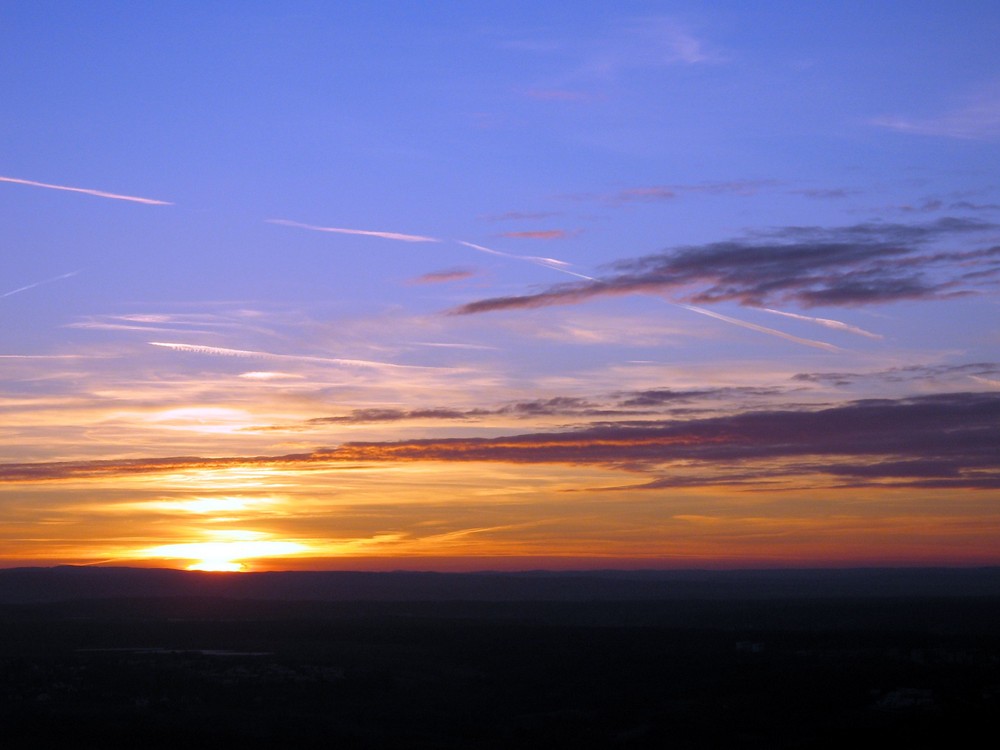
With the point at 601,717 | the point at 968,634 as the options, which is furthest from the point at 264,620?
the point at 601,717

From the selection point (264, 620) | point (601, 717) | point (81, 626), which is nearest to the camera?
point (601, 717)

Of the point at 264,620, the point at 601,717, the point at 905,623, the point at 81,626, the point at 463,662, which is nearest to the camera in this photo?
the point at 601,717

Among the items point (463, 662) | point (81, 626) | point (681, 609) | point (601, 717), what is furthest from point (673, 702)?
point (681, 609)

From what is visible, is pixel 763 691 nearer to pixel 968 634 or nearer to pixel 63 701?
pixel 63 701

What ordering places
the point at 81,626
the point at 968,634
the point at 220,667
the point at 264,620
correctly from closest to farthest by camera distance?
the point at 220,667, the point at 968,634, the point at 81,626, the point at 264,620

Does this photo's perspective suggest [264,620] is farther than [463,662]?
Yes

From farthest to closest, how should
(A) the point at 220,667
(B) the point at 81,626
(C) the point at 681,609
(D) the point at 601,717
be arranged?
(C) the point at 681,609, (B) the point at 81,626, (A) the point at 220,667, (D) the point at 601,717

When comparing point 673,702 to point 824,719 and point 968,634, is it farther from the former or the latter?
point 968,634

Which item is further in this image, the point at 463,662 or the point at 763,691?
the point at 463,662
